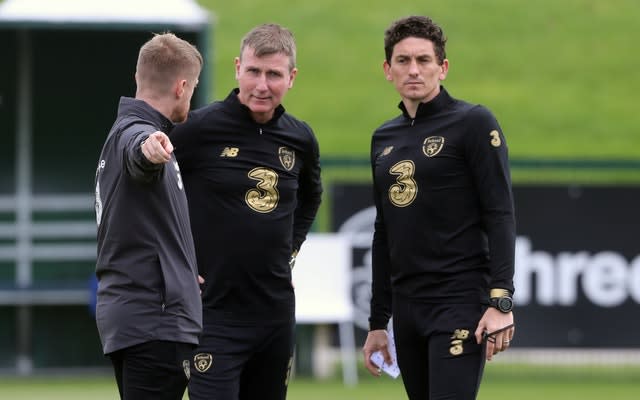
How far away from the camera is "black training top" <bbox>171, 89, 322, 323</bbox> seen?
624 cm

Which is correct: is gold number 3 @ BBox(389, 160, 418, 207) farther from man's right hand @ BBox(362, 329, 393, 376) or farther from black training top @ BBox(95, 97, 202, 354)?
→ black training top @ BBox(95, 97, 202, 354)

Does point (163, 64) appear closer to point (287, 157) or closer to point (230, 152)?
point (230, 152)

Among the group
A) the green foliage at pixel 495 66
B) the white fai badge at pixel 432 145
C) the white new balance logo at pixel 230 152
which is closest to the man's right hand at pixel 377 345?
the white fai badge at pixel 432 145

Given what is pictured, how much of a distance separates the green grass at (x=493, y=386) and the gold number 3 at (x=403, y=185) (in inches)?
207

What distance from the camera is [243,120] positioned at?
6.37 m

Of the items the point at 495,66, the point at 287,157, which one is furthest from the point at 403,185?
the point at 495,66

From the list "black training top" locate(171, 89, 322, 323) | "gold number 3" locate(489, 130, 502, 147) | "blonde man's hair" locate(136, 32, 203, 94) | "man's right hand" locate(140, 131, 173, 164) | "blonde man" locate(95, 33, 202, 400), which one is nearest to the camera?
"man's right hand" locate(140, 131, 173, 164)

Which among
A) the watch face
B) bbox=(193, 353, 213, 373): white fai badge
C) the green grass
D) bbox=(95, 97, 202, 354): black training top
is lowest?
the green grass

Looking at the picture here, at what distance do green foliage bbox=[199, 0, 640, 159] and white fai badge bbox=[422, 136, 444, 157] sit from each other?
43.5ft

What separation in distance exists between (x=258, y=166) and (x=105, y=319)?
130cm

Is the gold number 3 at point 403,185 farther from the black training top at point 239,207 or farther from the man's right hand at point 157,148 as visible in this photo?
the man's right hand at point 157,148

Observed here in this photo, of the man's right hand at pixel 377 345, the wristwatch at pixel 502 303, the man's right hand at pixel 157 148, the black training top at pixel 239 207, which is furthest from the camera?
the man's right hand at pixel 377 345

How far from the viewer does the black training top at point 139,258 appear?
17.1 ft

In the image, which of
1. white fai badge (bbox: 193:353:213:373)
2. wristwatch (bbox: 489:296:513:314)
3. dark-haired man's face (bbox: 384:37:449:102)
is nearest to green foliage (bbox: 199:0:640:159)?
dark-haired man's face (bbox: 384:37:449:102)
